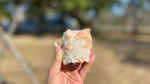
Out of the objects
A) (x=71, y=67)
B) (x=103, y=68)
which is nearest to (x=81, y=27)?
(x=103, y=68)

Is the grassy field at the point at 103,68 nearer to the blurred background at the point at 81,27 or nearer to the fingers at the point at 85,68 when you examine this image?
the blurred background at the point at 81,27

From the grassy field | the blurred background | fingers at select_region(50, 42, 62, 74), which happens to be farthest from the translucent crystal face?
the grassy field

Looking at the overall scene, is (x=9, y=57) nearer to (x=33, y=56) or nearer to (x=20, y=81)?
(x=33, y=56)

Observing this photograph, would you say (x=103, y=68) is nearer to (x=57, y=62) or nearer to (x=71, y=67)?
(x=71, y=67)

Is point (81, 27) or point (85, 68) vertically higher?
point (85, 68)

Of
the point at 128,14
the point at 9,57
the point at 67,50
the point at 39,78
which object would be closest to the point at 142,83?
the point at 39,78

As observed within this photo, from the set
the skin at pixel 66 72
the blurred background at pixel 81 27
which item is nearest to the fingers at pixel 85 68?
the skin at pixel 66 72
